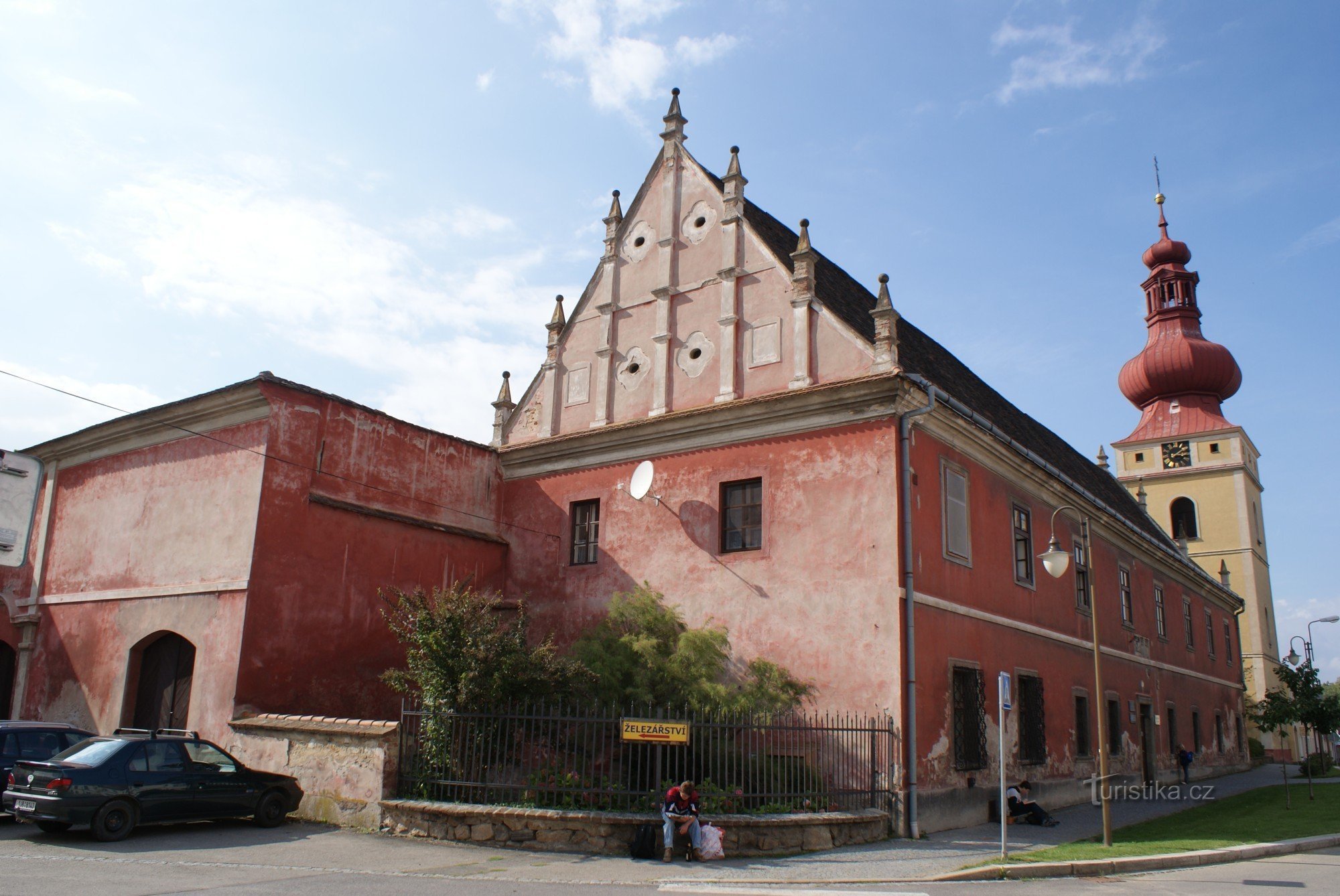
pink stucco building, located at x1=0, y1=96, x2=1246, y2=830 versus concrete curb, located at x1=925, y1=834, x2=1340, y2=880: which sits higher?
pink stucco building, located at x1=0, y1=96, x2=1246, y2=830

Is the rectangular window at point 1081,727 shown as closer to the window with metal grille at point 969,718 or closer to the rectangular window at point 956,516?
the window with metal grille at point 969,718

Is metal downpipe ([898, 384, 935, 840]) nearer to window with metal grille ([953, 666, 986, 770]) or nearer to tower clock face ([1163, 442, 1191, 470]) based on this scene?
Result: window with metal grille ([953, 666, 986, 770])

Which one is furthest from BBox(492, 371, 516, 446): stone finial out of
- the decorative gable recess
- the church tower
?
the church tower

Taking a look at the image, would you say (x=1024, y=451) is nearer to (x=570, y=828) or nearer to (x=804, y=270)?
(x=804, y=270)

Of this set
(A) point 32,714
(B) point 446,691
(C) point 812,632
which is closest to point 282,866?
(B) point 446,691

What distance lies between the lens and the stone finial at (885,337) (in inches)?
643

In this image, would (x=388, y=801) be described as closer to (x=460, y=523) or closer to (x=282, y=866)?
(x=282, y=866)

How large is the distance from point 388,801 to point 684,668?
188 inches

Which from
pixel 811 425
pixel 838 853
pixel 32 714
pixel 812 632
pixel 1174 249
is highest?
pixel 1174 249

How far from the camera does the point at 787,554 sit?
1661 cm

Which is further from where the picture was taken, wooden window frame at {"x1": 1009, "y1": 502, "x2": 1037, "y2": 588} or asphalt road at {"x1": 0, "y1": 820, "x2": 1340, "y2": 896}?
wooden window frame at {"x1": 1009, "y1": 502, "x2": 1037, "y2": 588}

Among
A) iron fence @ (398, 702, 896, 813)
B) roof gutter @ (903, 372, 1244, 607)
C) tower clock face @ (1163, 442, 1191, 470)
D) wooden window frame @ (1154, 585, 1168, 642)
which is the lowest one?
iron fence @ (398, 702, 896, 813)

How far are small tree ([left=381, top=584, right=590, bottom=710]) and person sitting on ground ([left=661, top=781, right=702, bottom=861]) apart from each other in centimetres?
283

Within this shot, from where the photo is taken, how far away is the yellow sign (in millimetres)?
12836
